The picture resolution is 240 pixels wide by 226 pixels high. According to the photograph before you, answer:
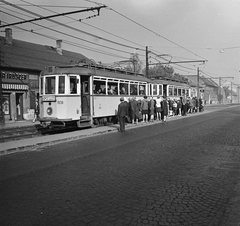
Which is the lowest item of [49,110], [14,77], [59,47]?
[49,110]

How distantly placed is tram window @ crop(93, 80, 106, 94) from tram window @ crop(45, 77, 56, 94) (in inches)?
93.1

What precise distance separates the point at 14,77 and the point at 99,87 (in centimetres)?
1417

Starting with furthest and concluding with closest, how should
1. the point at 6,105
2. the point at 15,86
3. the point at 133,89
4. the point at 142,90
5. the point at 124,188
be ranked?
the point at 15,86, the point at 6,105, the point at 142,90, the point at 133,89, the point at 124,188

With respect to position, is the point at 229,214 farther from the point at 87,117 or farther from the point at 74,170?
the point at 87,117

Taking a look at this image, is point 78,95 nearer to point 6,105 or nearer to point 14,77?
point 6,105

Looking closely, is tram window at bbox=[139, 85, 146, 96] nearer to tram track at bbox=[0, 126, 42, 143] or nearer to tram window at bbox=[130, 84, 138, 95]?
tram window at bbox=[130, 84, 138, 95]

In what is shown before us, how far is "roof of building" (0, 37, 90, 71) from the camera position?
2874 cm

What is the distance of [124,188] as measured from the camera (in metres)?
5.48

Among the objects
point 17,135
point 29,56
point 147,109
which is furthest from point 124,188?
point 29,56

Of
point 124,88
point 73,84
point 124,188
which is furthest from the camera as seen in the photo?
point 124,88

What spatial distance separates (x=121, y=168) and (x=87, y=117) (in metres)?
9.68

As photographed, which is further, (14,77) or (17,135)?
(14,77)

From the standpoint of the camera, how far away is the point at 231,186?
558cm

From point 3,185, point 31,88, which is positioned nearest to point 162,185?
point 3,185
